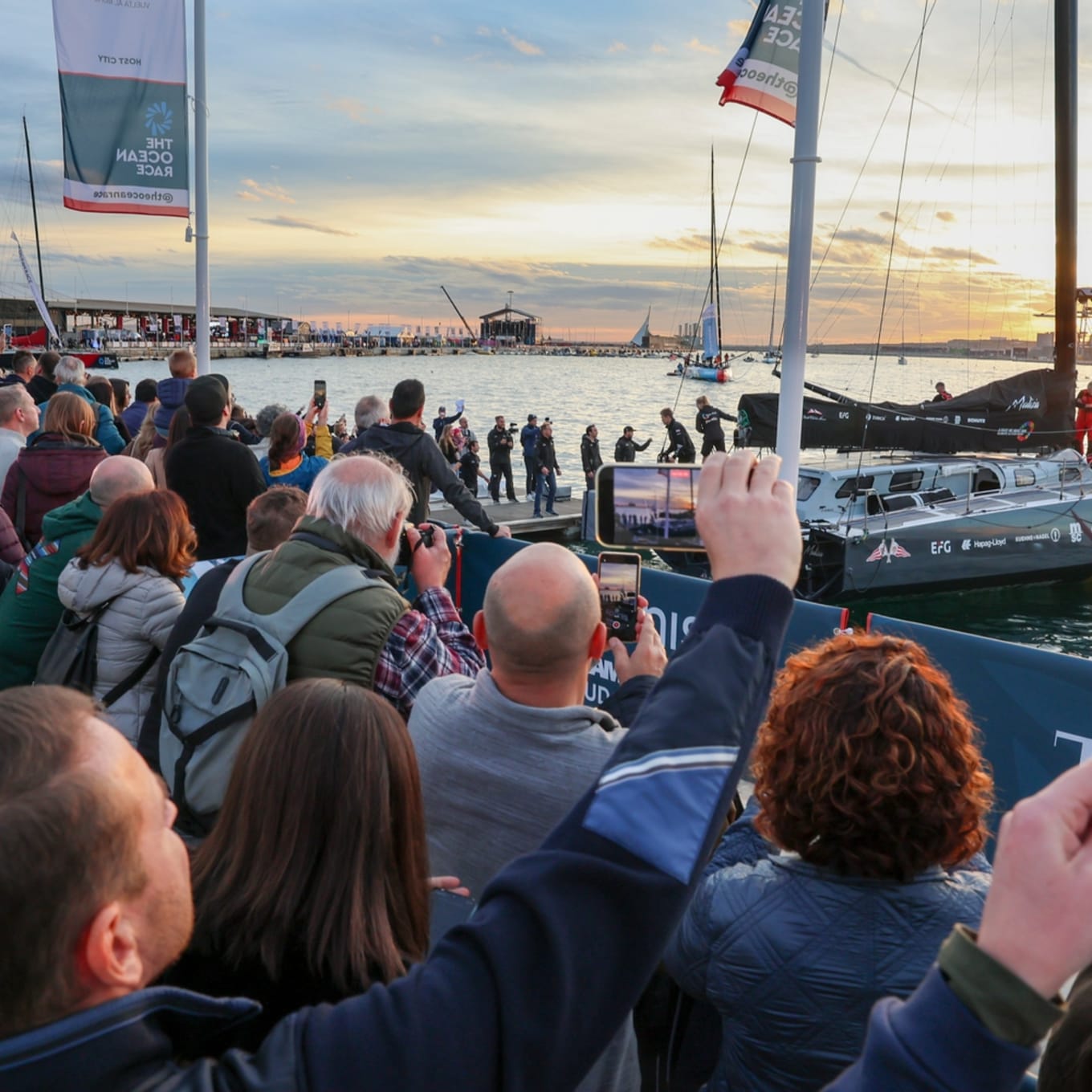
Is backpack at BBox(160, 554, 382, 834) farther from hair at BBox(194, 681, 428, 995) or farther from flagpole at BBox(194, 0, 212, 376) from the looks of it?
flagpole at BBox(194, 0, 212, 376)

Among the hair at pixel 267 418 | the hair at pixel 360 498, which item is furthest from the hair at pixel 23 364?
the hair at pixel 360 498

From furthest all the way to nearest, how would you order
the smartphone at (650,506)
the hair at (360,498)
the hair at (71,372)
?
the hair at (71,372) < the hair at (360,498) < the smartphone at (650,506)

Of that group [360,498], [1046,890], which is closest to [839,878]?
[1046,890]

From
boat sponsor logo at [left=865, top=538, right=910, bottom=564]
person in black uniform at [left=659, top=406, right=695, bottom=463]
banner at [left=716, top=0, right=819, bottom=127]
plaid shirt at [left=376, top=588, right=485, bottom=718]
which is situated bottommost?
boat sponsor logo at [left=865, top=538, right=910, bottom=564]

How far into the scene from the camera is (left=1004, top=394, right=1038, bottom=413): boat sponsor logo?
58.7 feet

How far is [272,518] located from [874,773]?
9.02 ft

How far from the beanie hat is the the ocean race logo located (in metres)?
5.40

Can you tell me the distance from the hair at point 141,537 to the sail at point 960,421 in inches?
580

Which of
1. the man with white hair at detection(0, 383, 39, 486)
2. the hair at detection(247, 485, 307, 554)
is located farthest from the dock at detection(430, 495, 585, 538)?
the hair at detection(247, 485, 307, 554)

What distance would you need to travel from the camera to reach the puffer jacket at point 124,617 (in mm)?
3660

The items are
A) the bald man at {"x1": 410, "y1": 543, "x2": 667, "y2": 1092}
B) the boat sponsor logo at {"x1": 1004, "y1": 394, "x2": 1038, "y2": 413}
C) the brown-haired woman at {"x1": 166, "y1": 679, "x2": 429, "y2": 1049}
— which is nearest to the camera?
the brown-haired woman at {"x1": 166, "y1": 679, "x2": 429, "y2": 1049}

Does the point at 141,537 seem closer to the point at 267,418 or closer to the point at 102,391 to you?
the point at 267,418

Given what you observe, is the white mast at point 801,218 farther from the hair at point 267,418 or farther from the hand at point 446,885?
the hair at point 267,418

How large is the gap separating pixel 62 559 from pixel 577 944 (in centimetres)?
392
